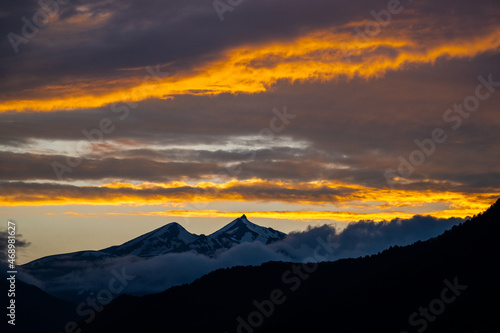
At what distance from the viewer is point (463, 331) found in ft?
654

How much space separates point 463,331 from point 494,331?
11.3 metres

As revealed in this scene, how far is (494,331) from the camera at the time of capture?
624 feet
